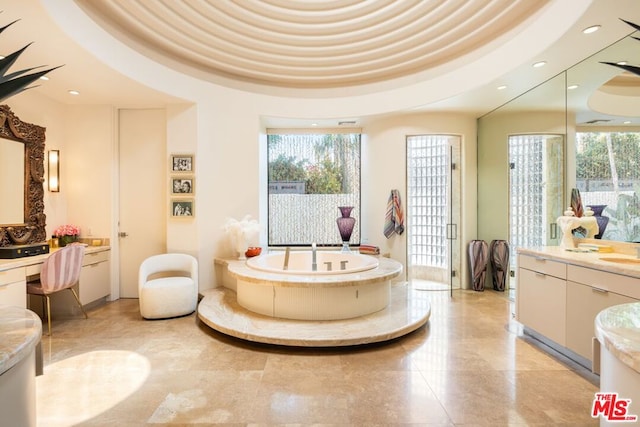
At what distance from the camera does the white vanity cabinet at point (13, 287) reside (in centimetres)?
292

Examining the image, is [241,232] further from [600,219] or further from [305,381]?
[600,219]

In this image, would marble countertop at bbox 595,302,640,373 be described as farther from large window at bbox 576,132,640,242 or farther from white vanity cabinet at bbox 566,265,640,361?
large window at bbox 576,132,640,242

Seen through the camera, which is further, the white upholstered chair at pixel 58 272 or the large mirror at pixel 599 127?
the white upholstered chair at pixel 58 272

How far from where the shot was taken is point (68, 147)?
4.46 m

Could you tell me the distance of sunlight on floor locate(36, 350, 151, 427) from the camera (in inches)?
79.6

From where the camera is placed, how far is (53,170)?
424 centimetres

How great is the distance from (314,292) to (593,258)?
2.44 m

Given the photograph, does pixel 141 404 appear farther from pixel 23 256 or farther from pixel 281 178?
pixel 281 178

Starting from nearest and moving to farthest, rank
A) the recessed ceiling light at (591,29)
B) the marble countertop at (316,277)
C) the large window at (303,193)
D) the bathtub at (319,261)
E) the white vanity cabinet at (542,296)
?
the recessed ceiling light at (591,29) → the white vanity cabinet at (542,296) → the marble countertop at (316,277) → the bathtub at (319,261) → the large window at (303,193)

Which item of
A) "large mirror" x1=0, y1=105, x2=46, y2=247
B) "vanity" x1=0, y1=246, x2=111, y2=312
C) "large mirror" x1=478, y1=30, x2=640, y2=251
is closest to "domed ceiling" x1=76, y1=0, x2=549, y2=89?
"large mirror" x1=478, y1=30, x2=640, y2=251

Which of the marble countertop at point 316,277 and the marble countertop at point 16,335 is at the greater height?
the marble countertop at point 16,335

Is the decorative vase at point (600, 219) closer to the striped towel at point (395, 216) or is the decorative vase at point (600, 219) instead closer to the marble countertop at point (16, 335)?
the striped towel at point (395, 216)

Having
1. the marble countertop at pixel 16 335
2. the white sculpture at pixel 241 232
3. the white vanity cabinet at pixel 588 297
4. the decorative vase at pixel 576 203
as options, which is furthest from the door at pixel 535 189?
the marble countertop at pixel 16 335

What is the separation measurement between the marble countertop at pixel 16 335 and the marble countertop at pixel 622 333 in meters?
1.54
